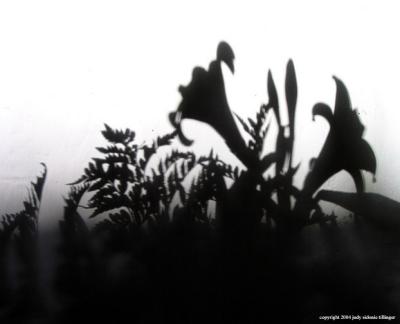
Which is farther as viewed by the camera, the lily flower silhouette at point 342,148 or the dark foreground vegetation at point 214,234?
the lily flower silhouette at point 342,148

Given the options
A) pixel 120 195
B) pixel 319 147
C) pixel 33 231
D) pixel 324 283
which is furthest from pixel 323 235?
pixel 33 231

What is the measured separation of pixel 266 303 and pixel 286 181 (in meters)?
0.33

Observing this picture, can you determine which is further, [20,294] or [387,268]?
[387,268]

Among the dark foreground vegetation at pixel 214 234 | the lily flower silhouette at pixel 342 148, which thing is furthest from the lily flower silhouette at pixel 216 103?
the lily flower silhouette at pixel 342 148

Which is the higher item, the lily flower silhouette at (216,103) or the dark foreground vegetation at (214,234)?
the lily flower silhouette at (216,103)

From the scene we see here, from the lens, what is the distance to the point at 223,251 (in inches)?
55.7

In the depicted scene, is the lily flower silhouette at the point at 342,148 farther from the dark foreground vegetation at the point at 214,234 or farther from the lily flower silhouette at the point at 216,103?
the lily flower silhouette at the point at 216,103

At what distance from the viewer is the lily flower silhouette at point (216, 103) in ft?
4.86

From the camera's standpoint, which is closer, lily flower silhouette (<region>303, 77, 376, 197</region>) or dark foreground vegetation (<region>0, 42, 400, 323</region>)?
dark foreground vegetation (<region>0, 42, 400, 323</region>)

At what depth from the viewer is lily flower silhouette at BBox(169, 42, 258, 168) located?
1.48 metres

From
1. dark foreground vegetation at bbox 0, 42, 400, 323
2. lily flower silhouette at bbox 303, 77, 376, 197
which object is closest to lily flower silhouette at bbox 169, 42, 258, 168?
dark foreground vegetation at bbox 0, 42, 400, 323

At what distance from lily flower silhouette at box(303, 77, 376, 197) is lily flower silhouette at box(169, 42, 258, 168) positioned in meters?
0.18

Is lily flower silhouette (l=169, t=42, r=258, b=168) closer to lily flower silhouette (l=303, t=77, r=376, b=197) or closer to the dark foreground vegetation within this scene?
the dark foreground vegetation

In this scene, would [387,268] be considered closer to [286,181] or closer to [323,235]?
[323,235]
